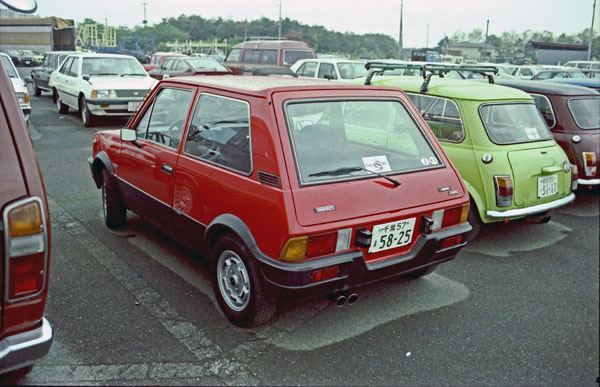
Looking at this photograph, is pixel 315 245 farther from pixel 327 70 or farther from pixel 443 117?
pixel 327 70

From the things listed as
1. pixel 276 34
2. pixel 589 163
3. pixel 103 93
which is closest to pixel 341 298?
pixel 589 163

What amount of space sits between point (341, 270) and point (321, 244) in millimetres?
210

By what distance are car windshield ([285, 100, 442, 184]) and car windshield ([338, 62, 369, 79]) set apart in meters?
10.1

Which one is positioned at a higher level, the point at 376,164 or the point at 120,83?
the point at 120,83

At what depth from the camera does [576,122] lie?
6.50m

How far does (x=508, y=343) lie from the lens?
3326mm

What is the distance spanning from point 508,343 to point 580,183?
376cm

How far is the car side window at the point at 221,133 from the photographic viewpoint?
3.37 metres

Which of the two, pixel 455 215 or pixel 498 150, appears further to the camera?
pixel 498 150

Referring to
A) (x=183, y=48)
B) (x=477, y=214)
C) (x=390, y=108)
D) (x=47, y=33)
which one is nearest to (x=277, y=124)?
(x=390, y=108)

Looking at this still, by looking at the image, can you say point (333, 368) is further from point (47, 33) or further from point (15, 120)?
point (47, 33)

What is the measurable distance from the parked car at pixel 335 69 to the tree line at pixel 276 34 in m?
18.1

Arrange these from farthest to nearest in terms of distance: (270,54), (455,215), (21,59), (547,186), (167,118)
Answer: (21,59) < (270,54) < (547,186) < (167,118) < (455,215)

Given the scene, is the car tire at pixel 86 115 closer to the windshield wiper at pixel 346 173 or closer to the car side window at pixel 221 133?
the car side window at pixel 221 133
